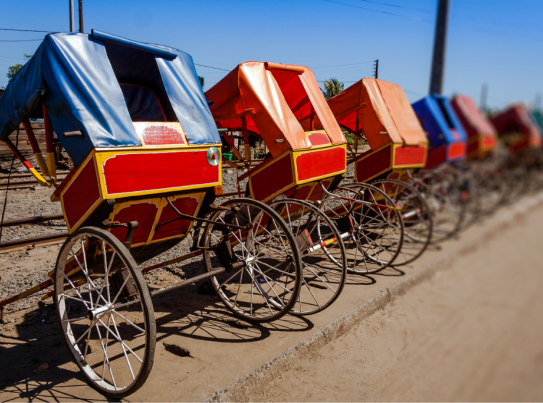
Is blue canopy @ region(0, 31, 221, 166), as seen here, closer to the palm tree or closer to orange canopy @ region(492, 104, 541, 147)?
the palm tree

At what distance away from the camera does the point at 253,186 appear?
14.6 ft

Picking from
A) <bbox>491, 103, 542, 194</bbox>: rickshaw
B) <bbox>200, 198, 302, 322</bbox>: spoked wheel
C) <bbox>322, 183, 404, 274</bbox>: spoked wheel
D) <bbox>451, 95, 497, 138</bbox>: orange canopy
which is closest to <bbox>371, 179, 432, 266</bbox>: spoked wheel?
<bbox>322, 183, 404, 274</bbox>: spoked wheel

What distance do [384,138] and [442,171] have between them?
253cm

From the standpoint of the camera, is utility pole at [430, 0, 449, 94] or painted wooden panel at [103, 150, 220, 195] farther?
utility pole at [430, 0, 449, 94]

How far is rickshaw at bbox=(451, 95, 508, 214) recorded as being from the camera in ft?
29.0

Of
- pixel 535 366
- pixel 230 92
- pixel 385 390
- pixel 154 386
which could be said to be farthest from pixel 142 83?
pixel 535 366

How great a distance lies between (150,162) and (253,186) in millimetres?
1724

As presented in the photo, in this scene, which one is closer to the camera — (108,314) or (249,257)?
(108,314)

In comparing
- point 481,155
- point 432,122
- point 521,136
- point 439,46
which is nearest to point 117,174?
point 432,122

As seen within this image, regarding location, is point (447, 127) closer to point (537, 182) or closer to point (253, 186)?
point (253, 186)

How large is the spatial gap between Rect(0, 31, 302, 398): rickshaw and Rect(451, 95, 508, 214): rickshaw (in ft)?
23.0

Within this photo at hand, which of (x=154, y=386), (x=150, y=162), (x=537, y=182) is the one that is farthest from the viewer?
(x=537, y=182)

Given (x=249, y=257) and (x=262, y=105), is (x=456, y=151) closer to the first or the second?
(x=262, y=105)

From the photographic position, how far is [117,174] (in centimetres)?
269
